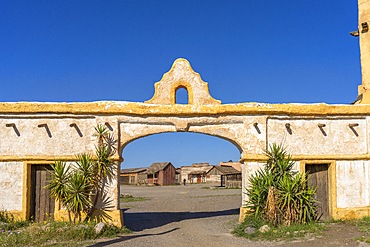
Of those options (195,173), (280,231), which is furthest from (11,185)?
(195,173)

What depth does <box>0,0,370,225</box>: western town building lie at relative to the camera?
12375 millimetres

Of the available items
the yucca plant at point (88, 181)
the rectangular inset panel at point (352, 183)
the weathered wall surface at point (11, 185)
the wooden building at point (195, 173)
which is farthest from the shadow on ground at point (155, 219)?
the wooden building at point (195, 173)

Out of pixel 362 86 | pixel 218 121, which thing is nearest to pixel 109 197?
pixel 218 121

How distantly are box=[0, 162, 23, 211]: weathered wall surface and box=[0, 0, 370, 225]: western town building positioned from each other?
0.03 metres

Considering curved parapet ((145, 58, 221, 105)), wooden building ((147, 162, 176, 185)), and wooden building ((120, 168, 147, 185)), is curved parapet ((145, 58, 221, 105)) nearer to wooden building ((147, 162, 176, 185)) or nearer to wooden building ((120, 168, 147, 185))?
wooden building ((147, 162, 176, 185))

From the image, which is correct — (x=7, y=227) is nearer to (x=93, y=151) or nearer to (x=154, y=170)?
(x=93, y=151)

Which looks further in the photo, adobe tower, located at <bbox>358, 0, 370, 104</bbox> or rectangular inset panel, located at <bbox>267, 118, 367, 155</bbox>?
adobe tower, located at <bbox>358, 0, 370, 104</bbox>

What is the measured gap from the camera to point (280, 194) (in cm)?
1176

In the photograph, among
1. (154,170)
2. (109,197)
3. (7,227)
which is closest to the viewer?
(7,227)

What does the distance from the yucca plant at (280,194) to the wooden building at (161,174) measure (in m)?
39.3

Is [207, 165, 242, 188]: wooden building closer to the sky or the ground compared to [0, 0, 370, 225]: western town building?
closer to the ground

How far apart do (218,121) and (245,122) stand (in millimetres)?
854

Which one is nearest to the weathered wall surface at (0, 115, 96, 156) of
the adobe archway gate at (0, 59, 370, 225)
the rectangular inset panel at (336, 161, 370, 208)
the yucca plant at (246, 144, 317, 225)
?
the adobe archway gate at (0, 59, 370, 225)

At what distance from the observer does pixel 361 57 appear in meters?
17.1
